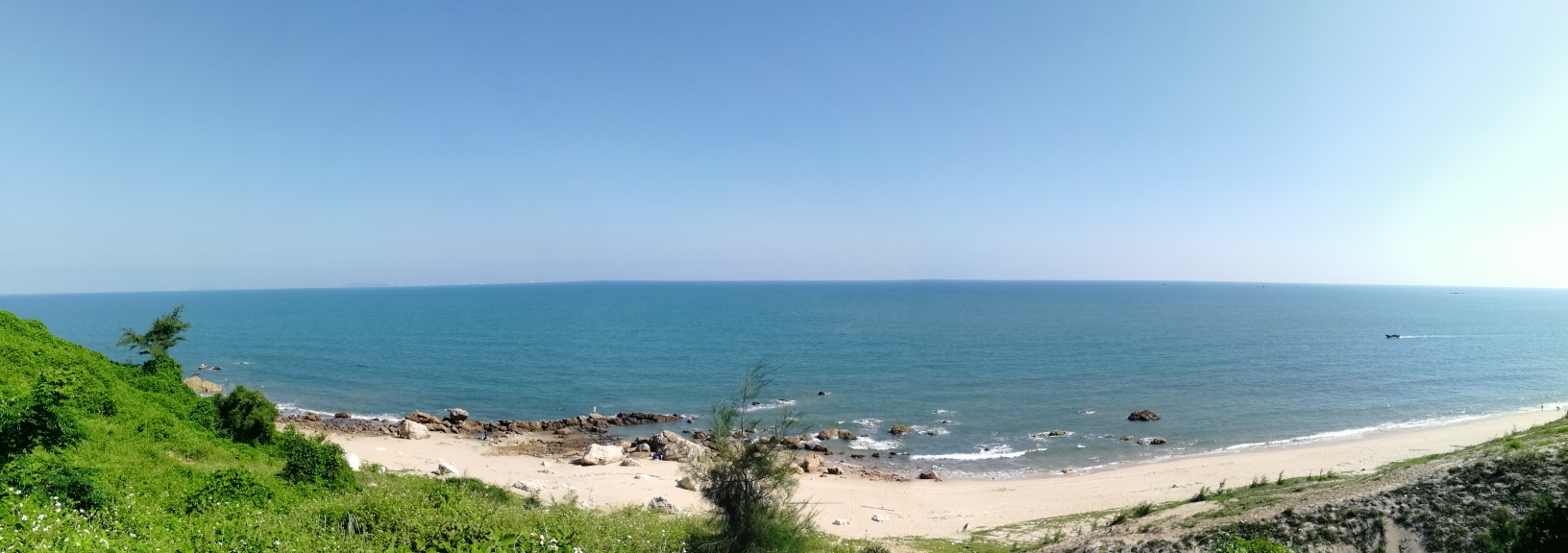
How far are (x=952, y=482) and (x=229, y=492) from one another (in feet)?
101

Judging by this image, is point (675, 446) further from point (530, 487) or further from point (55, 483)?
point (55, 483)

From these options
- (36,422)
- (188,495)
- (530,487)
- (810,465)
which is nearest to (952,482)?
(810,465)

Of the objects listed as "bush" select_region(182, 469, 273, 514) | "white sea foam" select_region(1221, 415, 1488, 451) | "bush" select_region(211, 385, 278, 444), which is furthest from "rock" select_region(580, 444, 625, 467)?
"white sea foam" select_region(1221, 415, 1488, 451)

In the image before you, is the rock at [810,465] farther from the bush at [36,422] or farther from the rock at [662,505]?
the bush at [36,422]

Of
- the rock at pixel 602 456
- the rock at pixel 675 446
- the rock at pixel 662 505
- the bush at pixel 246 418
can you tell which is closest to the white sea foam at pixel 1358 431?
the rock at pixel 675 446

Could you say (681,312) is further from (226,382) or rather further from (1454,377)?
(1454,377)

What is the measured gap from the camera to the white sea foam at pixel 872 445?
1636 inches

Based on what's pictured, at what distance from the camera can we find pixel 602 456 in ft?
121

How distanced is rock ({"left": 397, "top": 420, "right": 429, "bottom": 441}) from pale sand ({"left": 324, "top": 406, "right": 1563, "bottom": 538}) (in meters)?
0.88

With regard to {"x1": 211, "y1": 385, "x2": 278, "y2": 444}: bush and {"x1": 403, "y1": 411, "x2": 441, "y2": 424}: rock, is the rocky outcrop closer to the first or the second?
{"x1": 211, "y1": 385, "x2": 278, "y2": 444}: bush

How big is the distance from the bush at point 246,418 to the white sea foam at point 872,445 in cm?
3031

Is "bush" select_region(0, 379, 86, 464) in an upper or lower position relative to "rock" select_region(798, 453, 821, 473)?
upper

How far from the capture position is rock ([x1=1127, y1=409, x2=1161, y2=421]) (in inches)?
1829

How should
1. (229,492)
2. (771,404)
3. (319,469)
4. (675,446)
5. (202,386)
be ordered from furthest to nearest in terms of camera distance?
(202,386), (771,404), (675,446), (319,469), (229,492)
